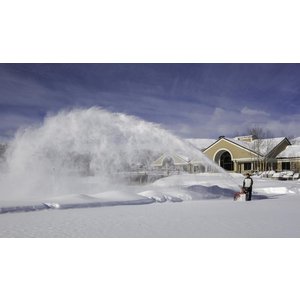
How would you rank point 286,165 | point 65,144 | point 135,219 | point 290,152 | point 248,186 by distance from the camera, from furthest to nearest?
point 286,165 → point 290,152 → point 65,144 → point 248,186 → point 135,219

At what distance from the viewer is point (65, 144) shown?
28.5 feet

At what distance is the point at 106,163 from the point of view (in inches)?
411

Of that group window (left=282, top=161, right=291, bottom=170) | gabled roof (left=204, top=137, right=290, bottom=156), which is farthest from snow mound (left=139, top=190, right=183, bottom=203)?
window (left=282, top=161, right=291, bottom=170)

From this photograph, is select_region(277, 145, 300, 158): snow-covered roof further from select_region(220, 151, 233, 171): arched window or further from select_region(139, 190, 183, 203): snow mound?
select_region(139, 190, 183, 203): snow mound

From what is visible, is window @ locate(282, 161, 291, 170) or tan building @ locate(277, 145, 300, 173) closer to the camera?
tan building @ locate(277, 145, 300, 173)

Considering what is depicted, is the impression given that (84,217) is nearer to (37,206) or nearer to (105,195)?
(37,206)

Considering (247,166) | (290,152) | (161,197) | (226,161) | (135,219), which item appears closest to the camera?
(135,219)

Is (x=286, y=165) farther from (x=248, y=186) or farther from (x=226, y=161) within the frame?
(x=248, y=186)

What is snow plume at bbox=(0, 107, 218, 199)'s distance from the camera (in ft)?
27.5

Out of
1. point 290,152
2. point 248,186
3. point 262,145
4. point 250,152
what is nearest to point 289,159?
point 290,152

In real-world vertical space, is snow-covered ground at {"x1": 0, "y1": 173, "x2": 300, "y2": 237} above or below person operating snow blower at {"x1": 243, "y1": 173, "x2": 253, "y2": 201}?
below

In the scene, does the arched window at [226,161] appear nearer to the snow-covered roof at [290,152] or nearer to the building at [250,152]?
the building at [250,152]

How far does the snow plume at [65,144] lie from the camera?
8.38 m
